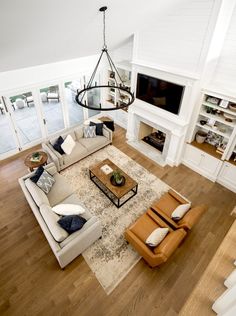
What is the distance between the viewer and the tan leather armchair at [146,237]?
3575 millimetres

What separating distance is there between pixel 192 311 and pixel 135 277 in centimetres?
Answer: 321

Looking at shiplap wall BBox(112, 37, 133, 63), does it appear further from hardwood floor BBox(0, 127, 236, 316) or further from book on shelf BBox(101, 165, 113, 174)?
hardwood floor BBox(0, 127, 236, 316)

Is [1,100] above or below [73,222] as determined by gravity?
above

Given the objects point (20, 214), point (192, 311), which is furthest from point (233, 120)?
point (20, 214)

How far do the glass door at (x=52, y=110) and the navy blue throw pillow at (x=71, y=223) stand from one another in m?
A: 4.48

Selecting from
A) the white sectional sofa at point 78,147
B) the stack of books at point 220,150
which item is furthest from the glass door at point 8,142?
the stack of books at point 220,150

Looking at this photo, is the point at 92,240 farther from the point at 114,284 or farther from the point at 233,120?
the point at 233,120

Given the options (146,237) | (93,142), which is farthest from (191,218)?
(93,142)

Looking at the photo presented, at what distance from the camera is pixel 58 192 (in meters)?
4.87

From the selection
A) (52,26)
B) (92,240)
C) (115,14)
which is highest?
(115,14)

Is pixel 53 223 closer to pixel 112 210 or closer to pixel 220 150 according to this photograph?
pixel 112 210

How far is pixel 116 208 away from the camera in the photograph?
5.12 m

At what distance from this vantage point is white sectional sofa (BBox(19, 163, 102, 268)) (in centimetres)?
367

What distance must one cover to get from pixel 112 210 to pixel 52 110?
18.5 ft
